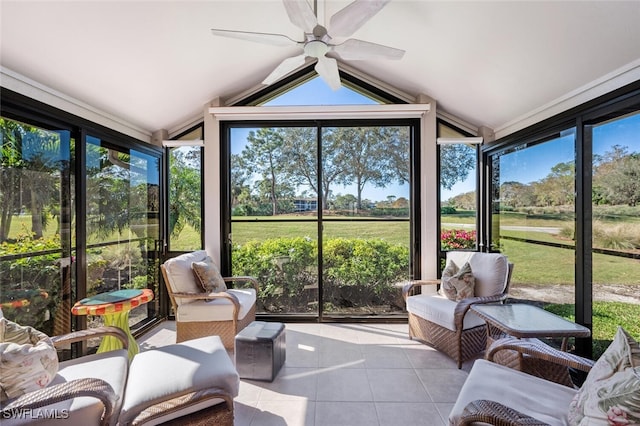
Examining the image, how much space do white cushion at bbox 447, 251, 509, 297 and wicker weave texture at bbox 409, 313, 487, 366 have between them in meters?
0.38

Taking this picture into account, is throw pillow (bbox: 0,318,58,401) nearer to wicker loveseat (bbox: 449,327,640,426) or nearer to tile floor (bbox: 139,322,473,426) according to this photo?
tile floor (bbox: 139,322,473,426)

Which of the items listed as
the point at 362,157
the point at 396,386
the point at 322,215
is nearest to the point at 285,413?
the point at 396,386

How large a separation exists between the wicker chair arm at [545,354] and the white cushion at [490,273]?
44.3 inches

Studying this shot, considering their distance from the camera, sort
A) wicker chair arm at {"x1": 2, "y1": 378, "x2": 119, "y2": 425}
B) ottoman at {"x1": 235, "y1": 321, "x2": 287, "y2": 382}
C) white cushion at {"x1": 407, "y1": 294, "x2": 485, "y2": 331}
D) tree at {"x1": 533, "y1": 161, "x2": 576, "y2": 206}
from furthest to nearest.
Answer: white cushion at {"x1": 407, "y1": 294, "x2": 485, "y2": 331} → tree at {"x1": 533, "y1": 161, "x2": 576, "y2": 206} → ottoman at {"x1": 235, "y1": 321, "x2": 287, "y2": 382} → wicker chair arm at {"x1": 2, "y1": 378, "x2": 119, "y2": 425}

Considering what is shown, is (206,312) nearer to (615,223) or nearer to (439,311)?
(439,311)

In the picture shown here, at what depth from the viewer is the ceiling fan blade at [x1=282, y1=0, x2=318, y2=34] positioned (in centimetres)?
189

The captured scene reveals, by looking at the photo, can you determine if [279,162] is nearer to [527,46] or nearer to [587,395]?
[527,46]

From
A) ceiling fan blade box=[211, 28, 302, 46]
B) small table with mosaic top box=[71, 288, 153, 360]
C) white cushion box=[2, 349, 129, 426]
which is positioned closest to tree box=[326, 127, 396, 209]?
ceiling fan blade box=[211, 28, 302, 46]

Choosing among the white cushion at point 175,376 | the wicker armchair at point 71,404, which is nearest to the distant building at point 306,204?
the white cushion at point 175,376

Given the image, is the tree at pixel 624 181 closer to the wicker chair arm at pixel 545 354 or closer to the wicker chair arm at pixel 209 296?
the wicker chair arm at pixel 545 354

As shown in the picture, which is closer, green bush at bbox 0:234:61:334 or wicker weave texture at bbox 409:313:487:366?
green bush at bbox 0:234:61:334

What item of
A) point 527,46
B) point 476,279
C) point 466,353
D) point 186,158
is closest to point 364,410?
point 466,353

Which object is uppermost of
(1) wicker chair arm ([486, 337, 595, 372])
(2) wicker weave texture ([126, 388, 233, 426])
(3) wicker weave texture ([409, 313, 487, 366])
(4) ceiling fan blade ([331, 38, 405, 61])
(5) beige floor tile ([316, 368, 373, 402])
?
(4) ceiling fan blade ([331, 38, 405, 61])

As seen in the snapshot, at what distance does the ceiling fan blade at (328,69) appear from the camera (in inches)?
97.0
